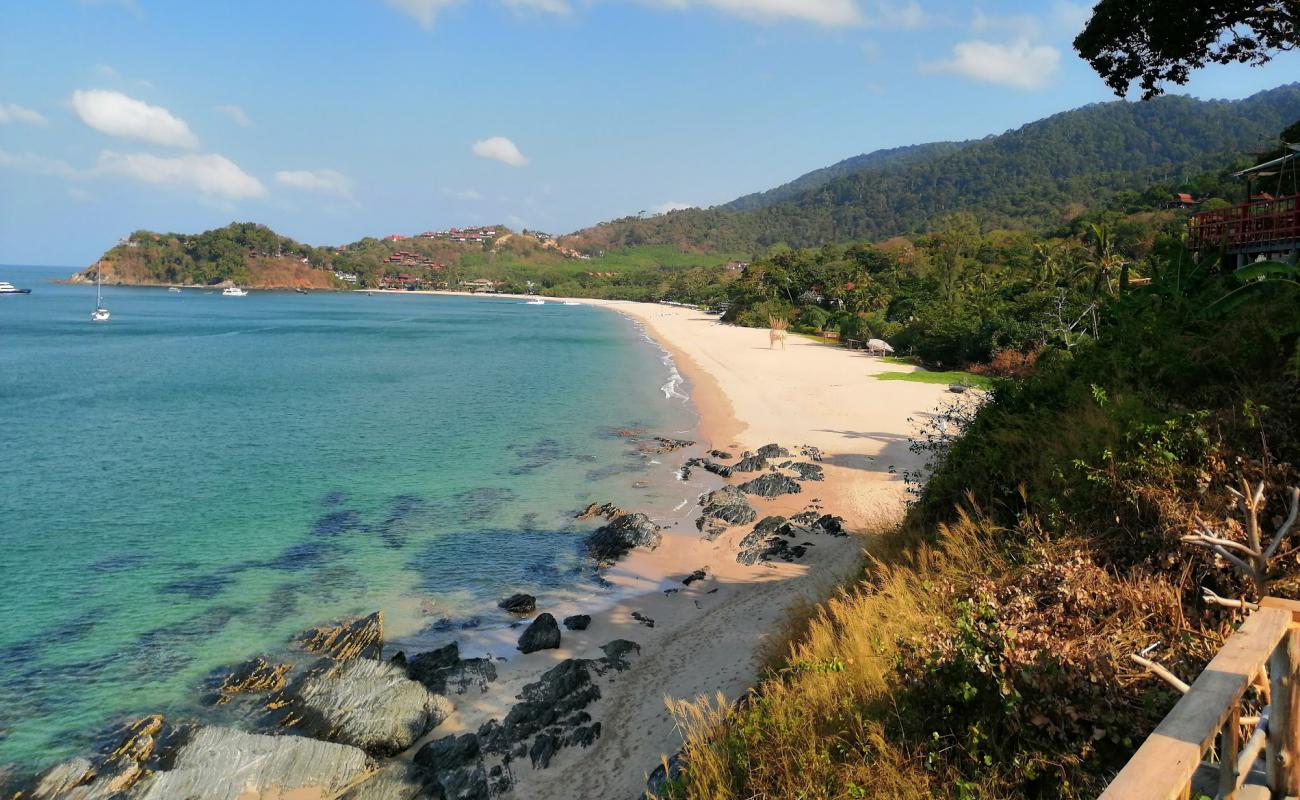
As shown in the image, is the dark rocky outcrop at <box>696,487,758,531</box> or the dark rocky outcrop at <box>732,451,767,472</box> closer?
the dark rocky outcrop at <box>696,487,758,531</box>

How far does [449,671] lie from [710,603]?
17.0 feet

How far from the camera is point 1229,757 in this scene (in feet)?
9.54

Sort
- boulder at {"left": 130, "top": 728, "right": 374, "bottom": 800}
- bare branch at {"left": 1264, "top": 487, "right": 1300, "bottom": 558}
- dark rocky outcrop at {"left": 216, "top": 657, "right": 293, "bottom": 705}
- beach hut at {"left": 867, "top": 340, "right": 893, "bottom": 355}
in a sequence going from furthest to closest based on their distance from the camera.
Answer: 1. beach hut at {"left": 867, "top": 340, "right": 893, "bottom": 355}
2. dark rocky outcrop at {"left": 216, "top": 657, "right": 293, "bottom": 705}
3. boulder at {"left": 130, "top": 728, "right": 374, "bottom": 800}
4. bare branch at {"left": 1264, "top": 487, "right": 1300, "bottom": 558}

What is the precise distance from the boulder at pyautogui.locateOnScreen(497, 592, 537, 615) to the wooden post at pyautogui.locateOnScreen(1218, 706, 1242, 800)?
1304 centimetres

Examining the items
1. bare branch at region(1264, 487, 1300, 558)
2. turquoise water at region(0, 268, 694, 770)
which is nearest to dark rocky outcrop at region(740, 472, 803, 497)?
turquoise water at region(0, 268, 694, 770)

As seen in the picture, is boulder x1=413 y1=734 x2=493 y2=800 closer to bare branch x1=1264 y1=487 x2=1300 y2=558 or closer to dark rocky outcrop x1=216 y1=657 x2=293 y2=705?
dark rocky outcrop x1=216 y1=657 x2=293 y2=705

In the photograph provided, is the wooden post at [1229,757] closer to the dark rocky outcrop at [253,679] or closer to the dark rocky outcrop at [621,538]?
the dark rocky outcrop at [253,679]

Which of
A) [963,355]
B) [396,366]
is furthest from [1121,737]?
[396,366]

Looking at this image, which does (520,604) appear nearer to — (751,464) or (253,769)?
(253,769)

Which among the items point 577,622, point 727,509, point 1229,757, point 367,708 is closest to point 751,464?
point 727,509

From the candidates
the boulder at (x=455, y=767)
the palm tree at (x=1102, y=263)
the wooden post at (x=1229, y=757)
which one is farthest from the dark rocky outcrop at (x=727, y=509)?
the palm tree at (x=1102, y=263)

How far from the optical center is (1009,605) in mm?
6316

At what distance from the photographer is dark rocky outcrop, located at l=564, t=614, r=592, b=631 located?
45.5ft

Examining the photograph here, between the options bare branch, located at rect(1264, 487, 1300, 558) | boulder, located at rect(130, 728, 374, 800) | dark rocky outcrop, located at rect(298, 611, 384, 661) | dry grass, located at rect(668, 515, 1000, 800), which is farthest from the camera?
dark rocky outcrop, located at rect(298, 611, 384, 661)
